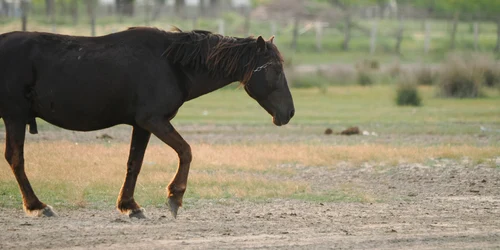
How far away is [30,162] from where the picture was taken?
15.2 metres

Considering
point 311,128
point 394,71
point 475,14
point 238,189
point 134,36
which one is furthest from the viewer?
point 475,14

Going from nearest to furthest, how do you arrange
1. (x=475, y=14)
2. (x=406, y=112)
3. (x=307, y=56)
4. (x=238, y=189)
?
(x=238, y=189), (x=406, y=112), (x=307, y=56), (x=475, y=14)

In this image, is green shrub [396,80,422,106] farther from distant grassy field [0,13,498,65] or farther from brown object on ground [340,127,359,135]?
distant grassy field [0,13,498,65]

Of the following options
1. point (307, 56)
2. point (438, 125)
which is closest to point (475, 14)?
point (307, 56)

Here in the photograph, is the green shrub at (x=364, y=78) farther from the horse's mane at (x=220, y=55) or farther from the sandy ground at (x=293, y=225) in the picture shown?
the horse's mane at (x=220, y=55)

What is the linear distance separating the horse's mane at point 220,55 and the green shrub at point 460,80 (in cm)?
2264


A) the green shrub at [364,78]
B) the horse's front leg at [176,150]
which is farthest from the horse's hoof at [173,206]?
the green shrub at [364,78]

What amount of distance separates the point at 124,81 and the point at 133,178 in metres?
1.24

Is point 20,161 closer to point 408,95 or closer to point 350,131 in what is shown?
point 350,131

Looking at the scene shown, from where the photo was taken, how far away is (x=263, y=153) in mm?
17859

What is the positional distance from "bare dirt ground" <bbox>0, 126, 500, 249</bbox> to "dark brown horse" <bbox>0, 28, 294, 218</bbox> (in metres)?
0.56

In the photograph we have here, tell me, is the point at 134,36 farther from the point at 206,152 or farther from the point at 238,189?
the point at 206,152

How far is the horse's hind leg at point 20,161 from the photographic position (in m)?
10.8

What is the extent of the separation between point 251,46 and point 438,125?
1389 cm
